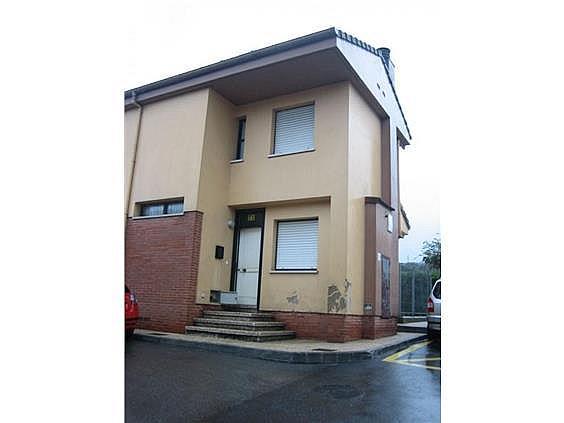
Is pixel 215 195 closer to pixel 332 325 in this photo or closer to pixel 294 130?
pixel 294 130

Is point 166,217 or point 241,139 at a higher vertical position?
point 241,139

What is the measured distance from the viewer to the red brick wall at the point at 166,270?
401 inches

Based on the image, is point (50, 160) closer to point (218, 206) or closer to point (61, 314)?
point (61, 314)

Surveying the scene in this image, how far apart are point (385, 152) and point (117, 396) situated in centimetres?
1204

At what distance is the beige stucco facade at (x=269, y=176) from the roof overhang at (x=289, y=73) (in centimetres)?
28

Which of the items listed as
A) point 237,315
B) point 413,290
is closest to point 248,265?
point 237,315

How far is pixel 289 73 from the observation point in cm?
1053

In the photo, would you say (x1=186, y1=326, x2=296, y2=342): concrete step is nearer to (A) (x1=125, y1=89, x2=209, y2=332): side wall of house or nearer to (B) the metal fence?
(A) (x1=125, y1=89, x2=209, y2=332): side wall of house

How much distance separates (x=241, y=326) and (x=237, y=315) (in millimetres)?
527

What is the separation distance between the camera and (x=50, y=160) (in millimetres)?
1797

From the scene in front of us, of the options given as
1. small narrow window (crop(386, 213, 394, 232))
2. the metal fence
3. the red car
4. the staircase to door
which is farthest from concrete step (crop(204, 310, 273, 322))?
the metal fence

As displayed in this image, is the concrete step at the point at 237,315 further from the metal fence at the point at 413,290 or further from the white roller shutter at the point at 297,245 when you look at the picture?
the metal fence at the point at 413,290

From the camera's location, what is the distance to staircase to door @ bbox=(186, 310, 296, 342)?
8938mm

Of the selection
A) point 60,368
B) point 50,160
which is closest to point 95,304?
point 60,368
